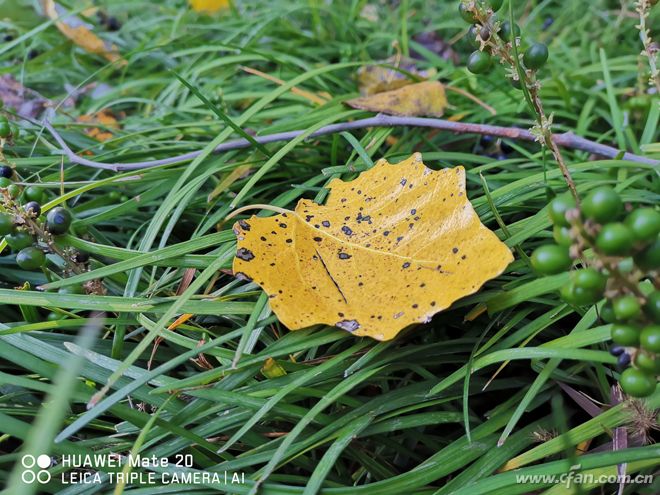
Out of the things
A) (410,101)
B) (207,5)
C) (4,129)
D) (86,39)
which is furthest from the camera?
(207,5)

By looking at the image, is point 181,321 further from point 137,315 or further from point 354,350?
point 354,350

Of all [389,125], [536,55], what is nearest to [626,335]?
[536,55]

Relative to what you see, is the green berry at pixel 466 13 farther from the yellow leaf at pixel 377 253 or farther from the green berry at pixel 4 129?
the green berry at pixel 4 129

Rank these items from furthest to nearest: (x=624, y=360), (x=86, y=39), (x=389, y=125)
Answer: (x=86, y=39) → (x=389, y=125) → (x=624, y=360)

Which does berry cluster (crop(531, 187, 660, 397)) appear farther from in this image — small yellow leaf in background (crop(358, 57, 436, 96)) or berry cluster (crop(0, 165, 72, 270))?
small yellow leaf in background (crop(358, 57, 436, 96))

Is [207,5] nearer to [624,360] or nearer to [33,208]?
[33,208]

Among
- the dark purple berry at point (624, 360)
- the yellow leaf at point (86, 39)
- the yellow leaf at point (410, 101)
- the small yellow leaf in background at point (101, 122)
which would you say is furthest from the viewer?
the yellow leaf at point (86, 39)

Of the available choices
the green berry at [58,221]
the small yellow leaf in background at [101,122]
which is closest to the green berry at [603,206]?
the green berry at [58,221]

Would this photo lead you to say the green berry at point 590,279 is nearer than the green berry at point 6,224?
Yes
